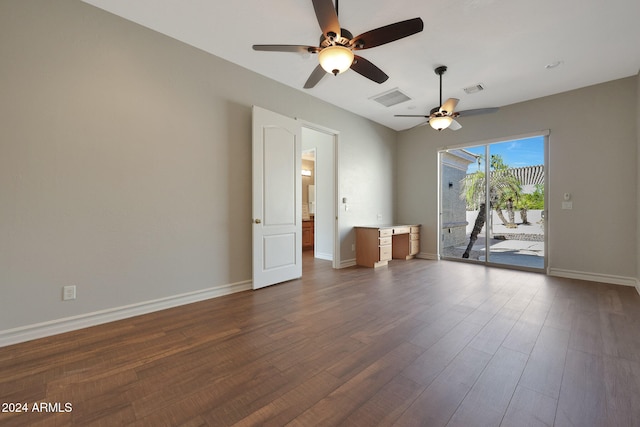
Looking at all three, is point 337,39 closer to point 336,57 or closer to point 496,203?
point 336,57

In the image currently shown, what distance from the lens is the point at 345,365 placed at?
1.88m

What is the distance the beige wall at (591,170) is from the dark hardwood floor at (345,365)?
1149 mm

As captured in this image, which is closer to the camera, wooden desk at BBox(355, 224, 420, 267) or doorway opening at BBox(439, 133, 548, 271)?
doorway opening at BBox(439, 133, 548, 271)

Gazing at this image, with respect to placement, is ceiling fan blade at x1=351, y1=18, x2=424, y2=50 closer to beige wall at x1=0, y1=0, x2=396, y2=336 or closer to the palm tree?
beige wall at x1=0, y1=0, x2=396, y2=336

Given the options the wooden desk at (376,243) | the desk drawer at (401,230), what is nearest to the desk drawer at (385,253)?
the wooden desk at (376,243)

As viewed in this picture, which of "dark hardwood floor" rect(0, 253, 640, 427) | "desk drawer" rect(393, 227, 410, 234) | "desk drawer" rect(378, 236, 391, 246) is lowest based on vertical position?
"dark hardwood floor" rect(0, 253, 640, 427)

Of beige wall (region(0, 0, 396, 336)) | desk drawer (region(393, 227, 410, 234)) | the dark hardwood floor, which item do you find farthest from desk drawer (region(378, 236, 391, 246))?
beige wall (region(0, 0, 396, 336))

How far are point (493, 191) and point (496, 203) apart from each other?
0.79 feet

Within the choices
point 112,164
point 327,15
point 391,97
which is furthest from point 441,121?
point 112,164

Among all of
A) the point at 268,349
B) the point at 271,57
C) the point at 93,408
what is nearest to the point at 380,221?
the point at 271,57

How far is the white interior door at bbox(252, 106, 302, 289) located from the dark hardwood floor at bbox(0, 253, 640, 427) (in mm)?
752

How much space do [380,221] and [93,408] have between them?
5.37 m

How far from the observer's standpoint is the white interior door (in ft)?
12.0

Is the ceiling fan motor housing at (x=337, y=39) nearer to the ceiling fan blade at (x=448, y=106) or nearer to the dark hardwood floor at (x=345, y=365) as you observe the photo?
the ceiling fan blade at (x=448, y=106)
